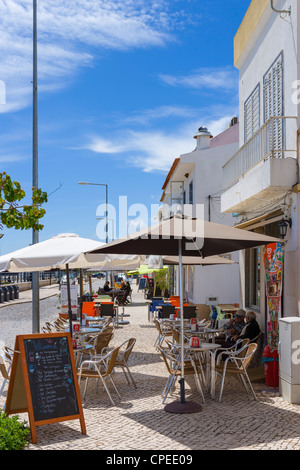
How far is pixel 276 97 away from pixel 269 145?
1.65 metres

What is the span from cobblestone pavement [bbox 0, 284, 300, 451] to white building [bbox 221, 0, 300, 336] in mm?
2490

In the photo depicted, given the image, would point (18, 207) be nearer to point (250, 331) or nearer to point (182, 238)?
point (182, 238)

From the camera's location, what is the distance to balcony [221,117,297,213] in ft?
31.8

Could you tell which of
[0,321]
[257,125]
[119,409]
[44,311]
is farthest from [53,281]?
[119,409]

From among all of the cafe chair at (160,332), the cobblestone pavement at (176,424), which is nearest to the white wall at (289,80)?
the cobblestone pavement at (176,424)

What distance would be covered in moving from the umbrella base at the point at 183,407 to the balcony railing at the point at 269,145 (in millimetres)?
4689

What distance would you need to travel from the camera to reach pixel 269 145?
1028cm

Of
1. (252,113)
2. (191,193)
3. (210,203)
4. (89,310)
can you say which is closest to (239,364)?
(252,113)

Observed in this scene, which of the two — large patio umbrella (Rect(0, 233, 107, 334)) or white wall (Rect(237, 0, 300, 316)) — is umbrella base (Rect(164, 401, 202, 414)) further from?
white wall (Rect(237, 0, 300, 316))

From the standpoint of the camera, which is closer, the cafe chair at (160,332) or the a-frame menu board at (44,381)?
the a-frame menu board at (44,381)

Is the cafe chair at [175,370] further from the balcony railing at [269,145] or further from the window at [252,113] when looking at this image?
the window at [252,113]

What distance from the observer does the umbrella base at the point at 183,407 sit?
743 centimetres

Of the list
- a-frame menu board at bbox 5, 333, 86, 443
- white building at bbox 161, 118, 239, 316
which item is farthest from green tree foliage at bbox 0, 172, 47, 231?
white building at bbox 161, 118, 239, 316

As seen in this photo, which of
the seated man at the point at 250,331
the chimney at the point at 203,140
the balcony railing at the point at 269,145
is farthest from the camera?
the chimney at the point at 203,140
